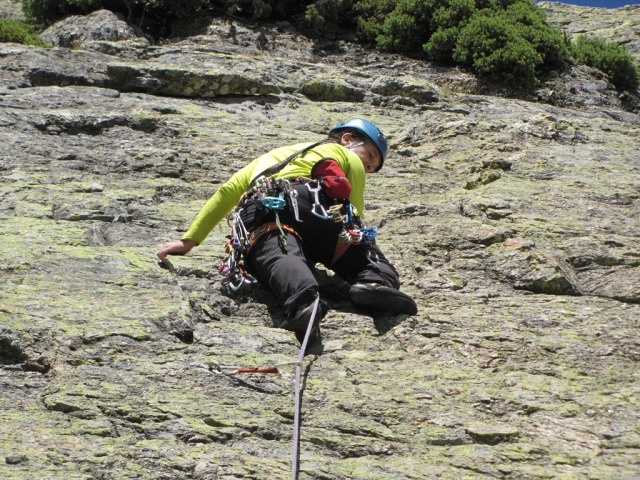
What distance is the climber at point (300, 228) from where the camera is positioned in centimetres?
541

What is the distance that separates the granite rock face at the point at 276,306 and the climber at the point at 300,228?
178 mm

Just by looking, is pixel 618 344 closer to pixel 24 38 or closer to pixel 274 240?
pixel 274 240

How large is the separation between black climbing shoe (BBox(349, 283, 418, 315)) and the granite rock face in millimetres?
91

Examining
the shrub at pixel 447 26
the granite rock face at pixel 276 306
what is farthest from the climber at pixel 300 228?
the shrub at pixel 447 26

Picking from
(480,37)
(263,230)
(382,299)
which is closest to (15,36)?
(480,37)

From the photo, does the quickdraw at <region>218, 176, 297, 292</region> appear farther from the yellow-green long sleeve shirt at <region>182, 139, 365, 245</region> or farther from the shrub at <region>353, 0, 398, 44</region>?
the shrub at <region>353, 0, 398, 44</region>

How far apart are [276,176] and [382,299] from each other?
1.30m

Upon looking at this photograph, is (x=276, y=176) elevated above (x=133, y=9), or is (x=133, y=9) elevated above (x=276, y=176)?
(x=133, y=9)

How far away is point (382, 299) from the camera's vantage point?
5355 millimetres

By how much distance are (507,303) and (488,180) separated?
2.64 m

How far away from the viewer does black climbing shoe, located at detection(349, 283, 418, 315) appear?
5.34 metres

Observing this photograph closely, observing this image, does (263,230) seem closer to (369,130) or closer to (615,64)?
(369,130)

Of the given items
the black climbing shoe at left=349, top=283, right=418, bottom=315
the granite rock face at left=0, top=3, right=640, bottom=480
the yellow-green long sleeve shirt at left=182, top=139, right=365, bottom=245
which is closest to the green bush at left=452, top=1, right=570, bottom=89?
the granite rock face at left=0, top=3, right=640, bottom=480

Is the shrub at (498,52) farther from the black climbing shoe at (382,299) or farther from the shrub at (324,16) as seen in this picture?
the black climbing shoe at (382,299)
